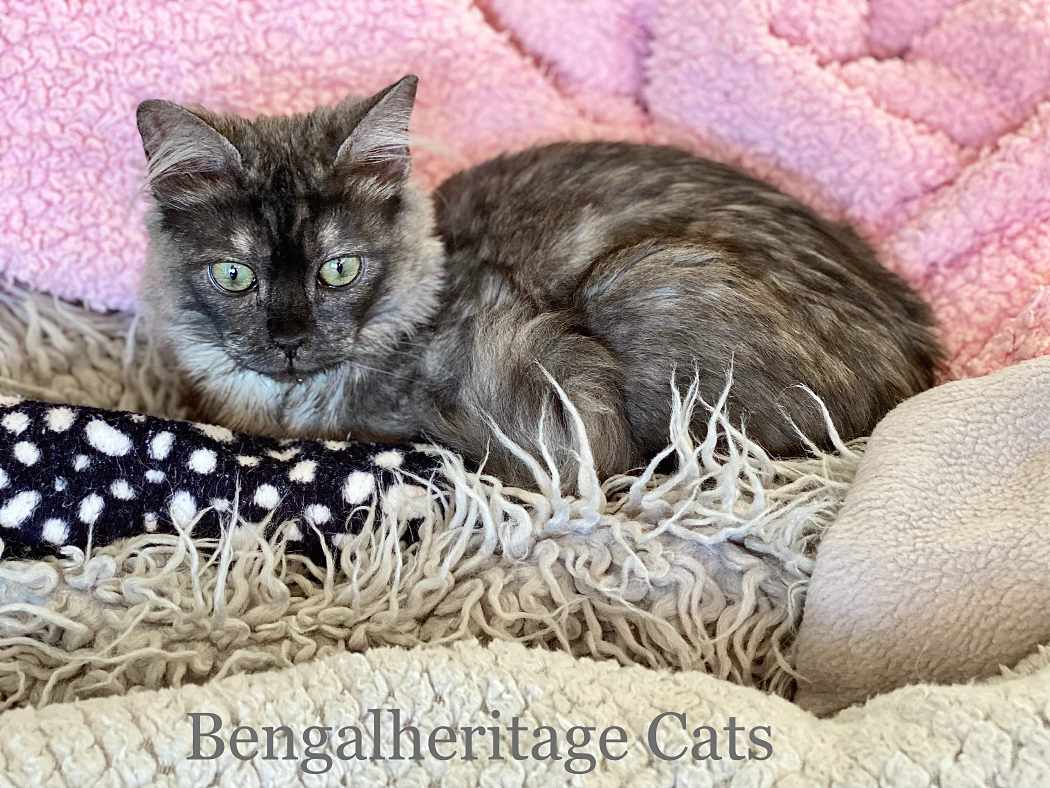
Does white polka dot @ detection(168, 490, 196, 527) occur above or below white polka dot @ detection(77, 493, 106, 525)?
above

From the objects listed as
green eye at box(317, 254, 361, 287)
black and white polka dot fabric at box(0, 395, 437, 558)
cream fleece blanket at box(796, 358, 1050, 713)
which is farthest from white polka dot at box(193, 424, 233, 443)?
cream fleece blanket at box(796, 358, 1050, 713)

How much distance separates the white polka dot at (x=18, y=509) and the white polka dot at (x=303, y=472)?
0.93 ft

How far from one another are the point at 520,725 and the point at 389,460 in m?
0.41

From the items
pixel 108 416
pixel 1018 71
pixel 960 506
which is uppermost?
pixel 1018 71

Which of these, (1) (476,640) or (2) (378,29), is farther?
(2) (378,29)

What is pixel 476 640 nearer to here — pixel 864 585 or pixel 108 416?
pixel 864 585

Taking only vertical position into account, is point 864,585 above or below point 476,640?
above

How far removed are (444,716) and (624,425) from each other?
47 centimetres

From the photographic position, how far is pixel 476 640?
1.02 metres

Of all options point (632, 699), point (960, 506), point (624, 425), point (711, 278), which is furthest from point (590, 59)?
point (632, 699)

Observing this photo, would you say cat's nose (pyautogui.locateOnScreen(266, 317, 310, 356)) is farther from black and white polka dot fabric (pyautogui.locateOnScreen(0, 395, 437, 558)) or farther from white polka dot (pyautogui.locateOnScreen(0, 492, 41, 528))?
white polka dot (pyautogui.locateOnScreen(0, 492, 41, 528))

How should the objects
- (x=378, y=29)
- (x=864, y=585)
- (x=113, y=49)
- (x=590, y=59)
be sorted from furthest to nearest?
(x=590, y=59), (x=378, y=29), (x=113, y=49), (x=864, y=585)

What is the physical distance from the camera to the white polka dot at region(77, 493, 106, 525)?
1128 millimetres

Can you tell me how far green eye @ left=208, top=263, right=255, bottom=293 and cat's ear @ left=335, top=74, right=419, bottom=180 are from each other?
0.59 feet
